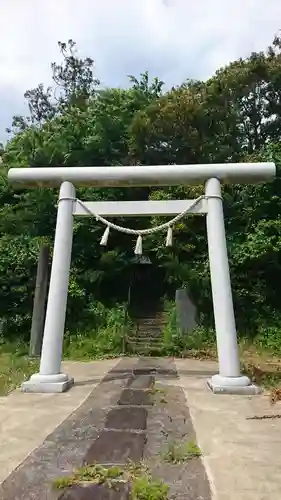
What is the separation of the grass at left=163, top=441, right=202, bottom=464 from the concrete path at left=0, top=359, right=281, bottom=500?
0.09 metres

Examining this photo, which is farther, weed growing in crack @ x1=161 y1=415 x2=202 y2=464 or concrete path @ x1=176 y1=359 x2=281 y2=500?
weed growing in crack @ x1=161 y1=415 x2=202 y2=464

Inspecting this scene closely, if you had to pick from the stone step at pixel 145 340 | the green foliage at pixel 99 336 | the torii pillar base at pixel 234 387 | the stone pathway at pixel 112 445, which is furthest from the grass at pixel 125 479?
the stone step at pixel 145 340

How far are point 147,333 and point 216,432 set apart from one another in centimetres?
842

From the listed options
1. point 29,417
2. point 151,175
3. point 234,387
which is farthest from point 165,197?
point 29,417

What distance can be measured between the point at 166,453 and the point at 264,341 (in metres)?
8.81

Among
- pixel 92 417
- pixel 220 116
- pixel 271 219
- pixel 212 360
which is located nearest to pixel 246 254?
pixel 271 219

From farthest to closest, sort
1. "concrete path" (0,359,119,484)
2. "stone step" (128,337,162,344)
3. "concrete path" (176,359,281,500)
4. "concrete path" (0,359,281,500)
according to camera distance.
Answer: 1. "stone step" (128,337,162,344)
2. "concrete path" (0,359,119,484)
3. "concrete path" (0,359,281,500)
4. "concrete path" (176,359,281,500)

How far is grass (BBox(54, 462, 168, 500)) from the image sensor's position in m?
2.67

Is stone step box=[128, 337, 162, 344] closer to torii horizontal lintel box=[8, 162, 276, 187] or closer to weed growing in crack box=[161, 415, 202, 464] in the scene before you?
torii horizontal lintel box=[8, 162, 276, 187]

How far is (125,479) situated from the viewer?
9.52ft

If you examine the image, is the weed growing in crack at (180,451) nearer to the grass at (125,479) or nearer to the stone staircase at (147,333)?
the grass at (125,479)

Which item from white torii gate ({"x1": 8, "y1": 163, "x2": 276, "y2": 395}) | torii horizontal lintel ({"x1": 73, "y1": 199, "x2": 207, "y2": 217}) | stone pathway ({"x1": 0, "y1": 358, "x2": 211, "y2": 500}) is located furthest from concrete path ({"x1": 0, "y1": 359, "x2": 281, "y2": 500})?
torii horizontal lintel ({"x1": 73, "y1": 199, "x2": 207, "y2": 217})

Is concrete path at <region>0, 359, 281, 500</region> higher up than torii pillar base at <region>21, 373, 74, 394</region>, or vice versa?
torii pillar base at <region>21, 373, 74, 394</region>

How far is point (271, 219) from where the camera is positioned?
504 inches
